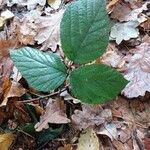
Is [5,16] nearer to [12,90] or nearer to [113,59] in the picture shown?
[12,90]

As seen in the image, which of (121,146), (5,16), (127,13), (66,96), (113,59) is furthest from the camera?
(5,16)

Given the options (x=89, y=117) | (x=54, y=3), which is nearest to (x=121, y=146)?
(x=89, y=117)

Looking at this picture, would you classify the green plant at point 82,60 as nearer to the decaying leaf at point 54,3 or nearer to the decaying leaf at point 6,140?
the decaying leaf at point 6,140

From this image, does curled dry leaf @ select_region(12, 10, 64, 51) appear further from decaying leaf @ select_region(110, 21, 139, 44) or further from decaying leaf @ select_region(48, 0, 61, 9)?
decaying leaf @ select_region(110, 21, 139, 44)

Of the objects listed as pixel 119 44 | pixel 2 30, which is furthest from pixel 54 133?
pixel 2 30

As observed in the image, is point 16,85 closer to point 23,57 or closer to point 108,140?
point 23,57
